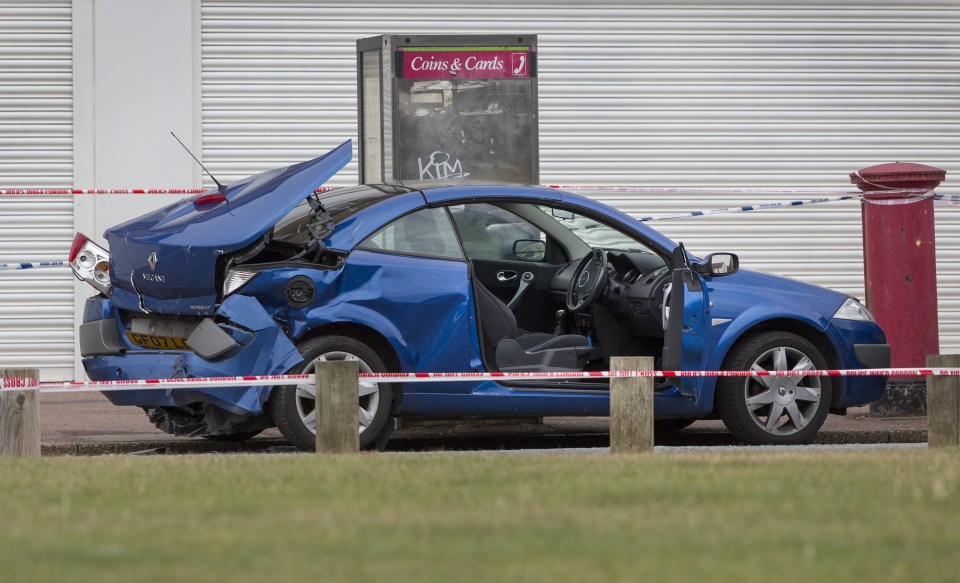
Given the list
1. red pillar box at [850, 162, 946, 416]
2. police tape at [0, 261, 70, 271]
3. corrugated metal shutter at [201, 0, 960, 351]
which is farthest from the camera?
corrugated metal shutter at [201, 0, 960, 351]

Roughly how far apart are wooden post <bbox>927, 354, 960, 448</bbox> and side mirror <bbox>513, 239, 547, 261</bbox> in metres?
2.61

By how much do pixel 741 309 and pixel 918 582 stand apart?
4713mm

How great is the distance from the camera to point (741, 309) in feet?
29.0

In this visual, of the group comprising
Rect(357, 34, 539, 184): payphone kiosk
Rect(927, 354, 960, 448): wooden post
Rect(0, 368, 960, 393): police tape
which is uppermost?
Rect(357, 34, 539, 184): payphone kiosk

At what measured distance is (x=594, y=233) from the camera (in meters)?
9.70

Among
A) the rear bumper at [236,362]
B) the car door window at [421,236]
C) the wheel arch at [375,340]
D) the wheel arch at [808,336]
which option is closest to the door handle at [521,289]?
the car door window at [421,236]

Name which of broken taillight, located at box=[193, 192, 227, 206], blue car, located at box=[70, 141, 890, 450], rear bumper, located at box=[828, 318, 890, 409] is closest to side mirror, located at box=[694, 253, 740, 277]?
blue car, located at box=[70, 141, 890, 450]

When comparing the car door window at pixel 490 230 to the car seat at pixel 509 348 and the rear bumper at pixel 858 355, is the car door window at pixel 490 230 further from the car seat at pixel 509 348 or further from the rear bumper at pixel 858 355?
the rear bumper at pixel 858 355

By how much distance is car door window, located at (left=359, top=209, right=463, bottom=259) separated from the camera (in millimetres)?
8414

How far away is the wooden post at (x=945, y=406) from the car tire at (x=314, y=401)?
110 inches

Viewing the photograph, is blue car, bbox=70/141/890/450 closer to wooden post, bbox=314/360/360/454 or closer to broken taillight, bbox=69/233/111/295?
broken taillight, bbox=69/233/111/295

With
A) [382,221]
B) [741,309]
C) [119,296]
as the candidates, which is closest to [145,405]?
[119,296]

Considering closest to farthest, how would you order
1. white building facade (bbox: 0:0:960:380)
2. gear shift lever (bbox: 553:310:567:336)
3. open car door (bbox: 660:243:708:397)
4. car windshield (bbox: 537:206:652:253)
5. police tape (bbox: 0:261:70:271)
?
1. open car door (bbox: 660:243:708:397)
2. gear shift lever (bbox: 553:310:567:336)
3. car windshield (bbox: 537:206:652:253)
4. police tape (bbox: 0:261:70:271)
5. white building facade (bbox: 0:0:960:380)

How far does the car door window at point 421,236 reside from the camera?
841cm
